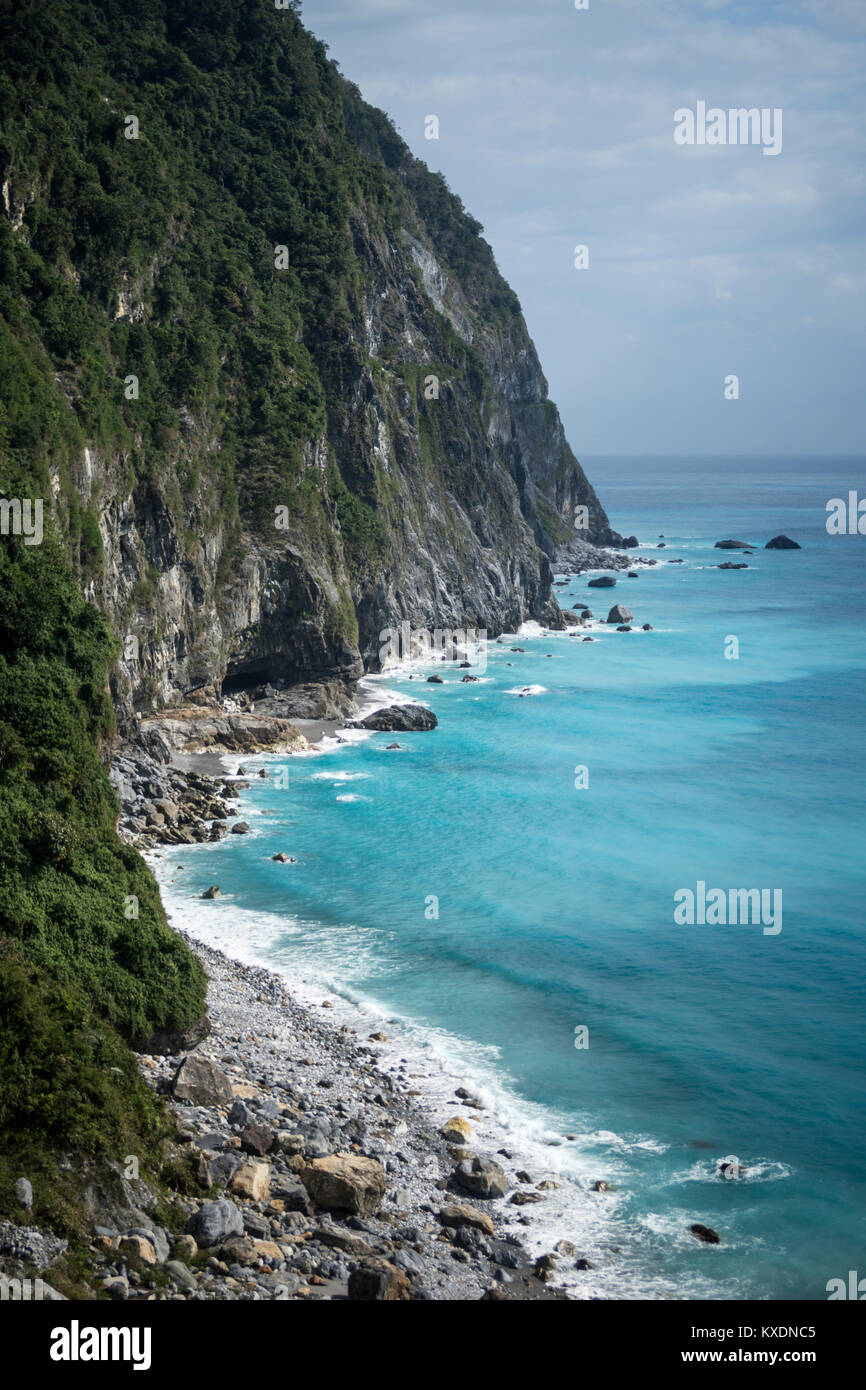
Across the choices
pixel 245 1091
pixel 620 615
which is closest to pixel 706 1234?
pixel 245 1091

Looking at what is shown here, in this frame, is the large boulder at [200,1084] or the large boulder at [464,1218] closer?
the large boulder at [464,1218]

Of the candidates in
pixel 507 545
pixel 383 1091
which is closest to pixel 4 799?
pixel 383 1091

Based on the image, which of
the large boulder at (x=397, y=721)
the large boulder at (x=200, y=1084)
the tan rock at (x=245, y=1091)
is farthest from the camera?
the large boulder at (x=397, y=721)

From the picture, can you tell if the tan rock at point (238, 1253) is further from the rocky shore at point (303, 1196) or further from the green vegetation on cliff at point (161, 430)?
the green vegetation on cliff at point (161, 430)

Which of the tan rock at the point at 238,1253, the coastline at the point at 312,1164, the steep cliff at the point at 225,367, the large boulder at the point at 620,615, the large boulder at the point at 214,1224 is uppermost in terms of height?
the steep cliff at the point at 225,367

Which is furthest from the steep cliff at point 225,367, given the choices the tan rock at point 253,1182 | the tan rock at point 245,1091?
the tan rock at point 253,1182

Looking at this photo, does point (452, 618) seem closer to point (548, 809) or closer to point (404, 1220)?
point (548, 809)
